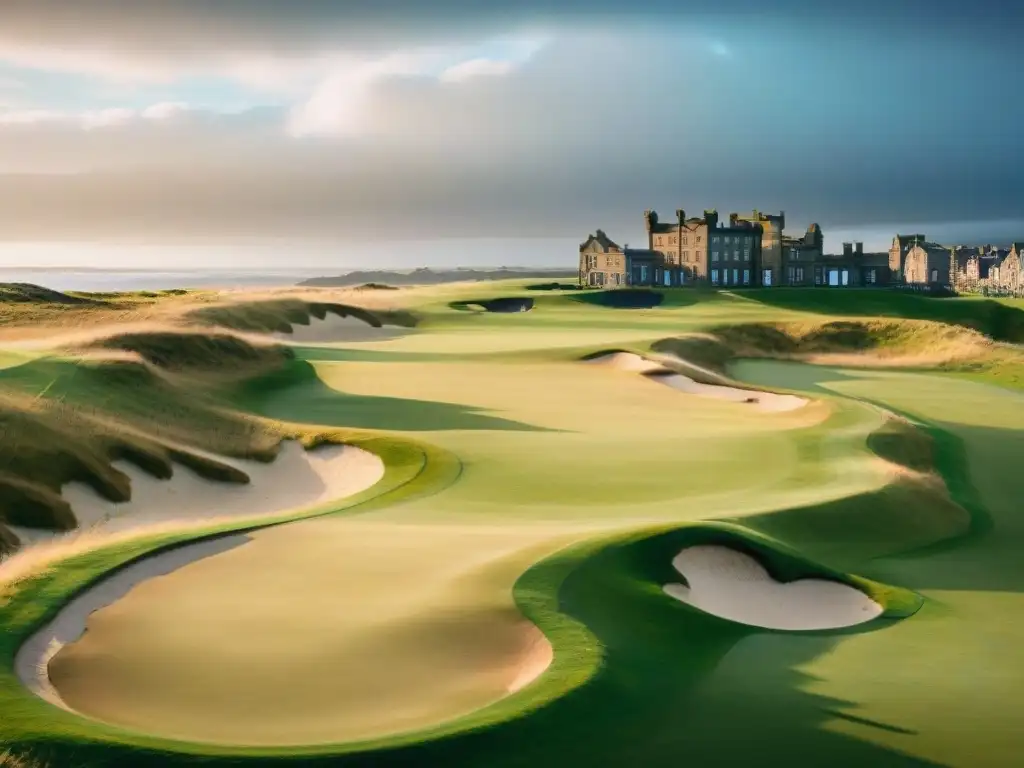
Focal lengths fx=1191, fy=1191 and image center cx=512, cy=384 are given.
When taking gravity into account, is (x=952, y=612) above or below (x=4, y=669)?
below

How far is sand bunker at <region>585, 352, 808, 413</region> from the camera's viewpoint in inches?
1375

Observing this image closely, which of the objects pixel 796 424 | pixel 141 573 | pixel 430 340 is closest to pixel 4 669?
pixel 141 573

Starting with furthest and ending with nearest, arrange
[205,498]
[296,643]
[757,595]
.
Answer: [205,498] → [757,595] → [296,643]

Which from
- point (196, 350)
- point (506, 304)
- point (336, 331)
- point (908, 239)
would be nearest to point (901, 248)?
point (908, 239)

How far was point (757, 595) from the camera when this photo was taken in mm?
15570

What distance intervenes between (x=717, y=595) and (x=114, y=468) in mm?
12092

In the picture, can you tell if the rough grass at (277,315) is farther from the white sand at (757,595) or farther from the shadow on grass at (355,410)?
the white sand at (757,595)

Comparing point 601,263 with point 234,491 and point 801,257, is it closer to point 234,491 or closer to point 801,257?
point 801,257

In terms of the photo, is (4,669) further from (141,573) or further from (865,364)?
(865,364)

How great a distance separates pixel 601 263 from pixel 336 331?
5763cm

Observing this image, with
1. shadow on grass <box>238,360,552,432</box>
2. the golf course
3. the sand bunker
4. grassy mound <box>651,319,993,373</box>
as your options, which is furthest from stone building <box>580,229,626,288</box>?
shadow on grass <box>238,360,552,432</box>

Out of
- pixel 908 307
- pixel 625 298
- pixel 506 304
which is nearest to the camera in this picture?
pixel 506 304

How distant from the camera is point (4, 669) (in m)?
10.8

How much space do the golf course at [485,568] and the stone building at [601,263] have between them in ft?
245
